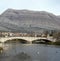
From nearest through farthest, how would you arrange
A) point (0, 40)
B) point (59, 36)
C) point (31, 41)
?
point (0, 40)
point (31, 41)
point (59, 36)

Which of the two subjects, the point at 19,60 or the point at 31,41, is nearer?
the point at 19,60

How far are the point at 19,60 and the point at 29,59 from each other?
2.93m

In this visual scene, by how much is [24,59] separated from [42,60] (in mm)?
3740

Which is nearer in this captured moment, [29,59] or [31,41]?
[29,59]

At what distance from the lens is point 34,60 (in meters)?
62.2

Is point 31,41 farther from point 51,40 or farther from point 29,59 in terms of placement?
point 29,59

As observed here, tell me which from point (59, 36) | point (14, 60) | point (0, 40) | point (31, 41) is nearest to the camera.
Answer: point (14, 60)

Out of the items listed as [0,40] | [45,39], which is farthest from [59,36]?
[0,40]

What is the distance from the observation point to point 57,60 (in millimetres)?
63062

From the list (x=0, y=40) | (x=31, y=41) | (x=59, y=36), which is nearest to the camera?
(x=0, y=40)

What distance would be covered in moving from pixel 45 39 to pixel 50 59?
257 feet

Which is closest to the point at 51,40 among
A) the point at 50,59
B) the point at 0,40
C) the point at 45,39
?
the point at 45,39

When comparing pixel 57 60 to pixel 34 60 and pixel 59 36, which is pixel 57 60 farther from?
pixel 59 36

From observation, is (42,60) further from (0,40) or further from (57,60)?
(0,40)
